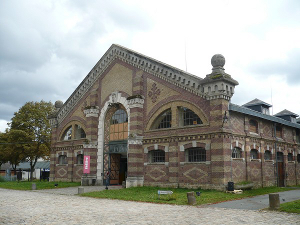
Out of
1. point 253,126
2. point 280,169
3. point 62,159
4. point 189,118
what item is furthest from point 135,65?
point 280,169

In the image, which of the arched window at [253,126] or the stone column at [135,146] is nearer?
the arched window at [253,126]

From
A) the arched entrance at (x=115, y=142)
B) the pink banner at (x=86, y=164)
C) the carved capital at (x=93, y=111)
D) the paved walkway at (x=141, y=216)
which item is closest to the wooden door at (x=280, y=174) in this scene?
the arched entrance at (x=115, y=142)

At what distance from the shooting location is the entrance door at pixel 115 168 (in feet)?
100

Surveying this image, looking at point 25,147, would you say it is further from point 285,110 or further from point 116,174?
point 285,110

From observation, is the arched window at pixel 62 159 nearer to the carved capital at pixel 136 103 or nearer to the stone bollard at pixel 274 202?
the carved capital at pixel 136 103

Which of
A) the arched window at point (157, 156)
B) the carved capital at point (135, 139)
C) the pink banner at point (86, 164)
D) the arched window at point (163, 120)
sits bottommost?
the pink banner at point (86, 164)

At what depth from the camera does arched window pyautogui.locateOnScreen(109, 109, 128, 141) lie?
97.3 ft

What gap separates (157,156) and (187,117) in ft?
14.6

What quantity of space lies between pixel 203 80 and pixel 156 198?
9.51m

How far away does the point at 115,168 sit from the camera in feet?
101

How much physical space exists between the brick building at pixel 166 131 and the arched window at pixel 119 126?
10 centimetres

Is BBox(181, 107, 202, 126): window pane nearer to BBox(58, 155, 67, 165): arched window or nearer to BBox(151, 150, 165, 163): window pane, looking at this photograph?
BBox(151, 150, 165, 163): window pane

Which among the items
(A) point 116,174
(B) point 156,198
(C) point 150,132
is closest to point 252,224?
(B) point 156,198

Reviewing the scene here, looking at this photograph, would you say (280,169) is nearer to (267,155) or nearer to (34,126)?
(267,155)
